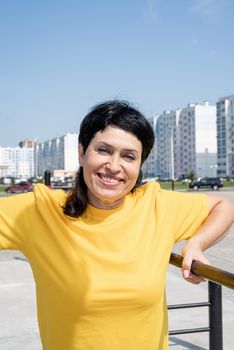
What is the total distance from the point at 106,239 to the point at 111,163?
24cm

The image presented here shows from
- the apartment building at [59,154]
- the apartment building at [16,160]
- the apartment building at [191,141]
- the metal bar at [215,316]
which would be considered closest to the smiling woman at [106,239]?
the metal bar at [215,316]

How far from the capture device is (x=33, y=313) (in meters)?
4.66

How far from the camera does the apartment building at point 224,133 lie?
369 ft

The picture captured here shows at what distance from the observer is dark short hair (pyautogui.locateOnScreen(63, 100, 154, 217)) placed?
4.92 ft

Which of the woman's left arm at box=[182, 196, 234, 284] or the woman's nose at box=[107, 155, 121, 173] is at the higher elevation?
the woman's nose at box=[107, 155, 121, 173]

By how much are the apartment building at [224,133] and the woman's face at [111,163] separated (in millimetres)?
112160

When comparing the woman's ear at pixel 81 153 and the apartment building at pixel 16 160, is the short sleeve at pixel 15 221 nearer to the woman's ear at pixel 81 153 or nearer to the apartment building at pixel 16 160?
the woman's ear at pixel 81 153

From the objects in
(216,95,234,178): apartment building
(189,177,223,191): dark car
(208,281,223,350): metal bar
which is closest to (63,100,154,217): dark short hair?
(208,281,223,350): metal bar

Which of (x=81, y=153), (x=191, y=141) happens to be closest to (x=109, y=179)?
(x=81, y=153)

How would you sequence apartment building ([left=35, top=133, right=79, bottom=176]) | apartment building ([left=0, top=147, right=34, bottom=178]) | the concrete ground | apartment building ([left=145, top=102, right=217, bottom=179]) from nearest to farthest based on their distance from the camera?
the concrete ground
apartment building ([left=145, top=102, right=217, bottom=179])
apartment building ([left=35, top=133, right=79, bottom=176])
apartment building ([left=0, top=147, right=34, bottom=178])

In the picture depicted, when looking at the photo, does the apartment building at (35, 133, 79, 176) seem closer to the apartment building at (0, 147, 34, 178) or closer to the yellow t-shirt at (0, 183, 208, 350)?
the apartment building at (0, 147, 34, 178)

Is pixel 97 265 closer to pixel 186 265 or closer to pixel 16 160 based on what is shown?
pixel 186 265

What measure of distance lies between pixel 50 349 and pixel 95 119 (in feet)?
2.46

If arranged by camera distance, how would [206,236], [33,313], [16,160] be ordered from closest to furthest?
[206,236]
[33,313]
[16,160]
